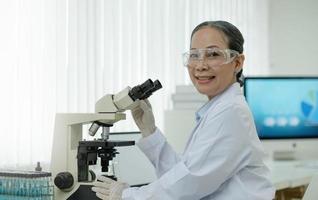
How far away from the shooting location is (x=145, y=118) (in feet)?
5.90

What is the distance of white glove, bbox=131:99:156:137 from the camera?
1.79 metres

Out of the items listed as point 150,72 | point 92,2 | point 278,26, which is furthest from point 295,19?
point 92,2

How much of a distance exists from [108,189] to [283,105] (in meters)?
2.12

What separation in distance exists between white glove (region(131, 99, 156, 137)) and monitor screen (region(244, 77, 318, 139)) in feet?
5.19

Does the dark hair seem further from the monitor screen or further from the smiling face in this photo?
the monitor screen

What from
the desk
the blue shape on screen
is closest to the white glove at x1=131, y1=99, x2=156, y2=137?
the desk

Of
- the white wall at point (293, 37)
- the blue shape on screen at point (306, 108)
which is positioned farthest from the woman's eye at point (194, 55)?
the white wall at point (293, 37)

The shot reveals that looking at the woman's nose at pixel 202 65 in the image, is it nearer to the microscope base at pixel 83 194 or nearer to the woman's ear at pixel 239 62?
the woman's ear at pixel 239 62

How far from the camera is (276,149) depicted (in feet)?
11.3

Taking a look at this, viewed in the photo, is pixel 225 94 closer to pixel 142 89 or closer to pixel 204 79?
pixel 204 79

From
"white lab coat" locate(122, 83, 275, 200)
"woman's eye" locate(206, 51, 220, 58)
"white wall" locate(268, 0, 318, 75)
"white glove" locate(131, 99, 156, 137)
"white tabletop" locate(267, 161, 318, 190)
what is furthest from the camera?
"white wall" locate(268, 0, 318, 75)

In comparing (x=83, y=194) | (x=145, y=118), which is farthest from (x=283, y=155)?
(x=83, y=194)

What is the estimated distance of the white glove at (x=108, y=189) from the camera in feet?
4.88

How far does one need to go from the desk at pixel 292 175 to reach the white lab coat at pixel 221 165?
3.61 feet
